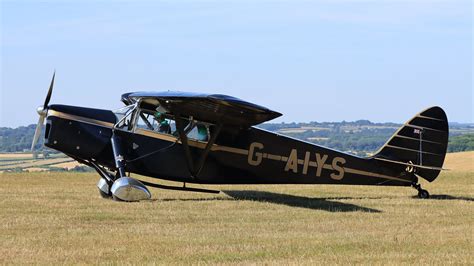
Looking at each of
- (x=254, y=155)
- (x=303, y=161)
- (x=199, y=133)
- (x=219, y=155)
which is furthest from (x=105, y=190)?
(x=303, y=161)

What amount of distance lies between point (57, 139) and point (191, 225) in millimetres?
4961

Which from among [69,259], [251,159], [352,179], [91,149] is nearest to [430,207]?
[352,179]

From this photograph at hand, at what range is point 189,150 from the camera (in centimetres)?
1578

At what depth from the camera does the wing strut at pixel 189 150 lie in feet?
50.6

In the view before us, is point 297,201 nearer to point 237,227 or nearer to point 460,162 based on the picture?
point 237,227

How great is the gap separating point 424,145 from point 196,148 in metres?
5.32

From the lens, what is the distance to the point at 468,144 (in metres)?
75.1

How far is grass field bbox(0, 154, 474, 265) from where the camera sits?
348 inches

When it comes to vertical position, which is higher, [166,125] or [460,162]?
[166,125]

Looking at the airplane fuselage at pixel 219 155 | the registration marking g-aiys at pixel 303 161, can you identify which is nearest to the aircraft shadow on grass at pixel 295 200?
the airplane fuselage at pixel 219 155

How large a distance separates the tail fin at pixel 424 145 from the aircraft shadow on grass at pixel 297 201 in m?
2.10

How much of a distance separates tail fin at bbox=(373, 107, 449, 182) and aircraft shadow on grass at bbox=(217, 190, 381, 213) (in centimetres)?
210

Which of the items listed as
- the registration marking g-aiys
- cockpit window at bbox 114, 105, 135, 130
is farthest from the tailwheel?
the registration marking g-aiys

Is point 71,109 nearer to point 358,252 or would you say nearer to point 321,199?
point 321,199
